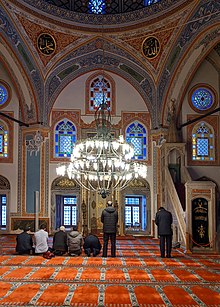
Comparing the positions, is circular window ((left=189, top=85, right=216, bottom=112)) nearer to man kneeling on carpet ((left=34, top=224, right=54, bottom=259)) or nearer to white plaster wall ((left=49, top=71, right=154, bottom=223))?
white plaster wall ((left=49, top=71, right=154, bottom=223))

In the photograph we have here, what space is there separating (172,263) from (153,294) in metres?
2.47

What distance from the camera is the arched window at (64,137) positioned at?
13438 mm

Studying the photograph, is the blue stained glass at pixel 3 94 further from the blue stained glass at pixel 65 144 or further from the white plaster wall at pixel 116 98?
the blue stained glass at pixel 65 144

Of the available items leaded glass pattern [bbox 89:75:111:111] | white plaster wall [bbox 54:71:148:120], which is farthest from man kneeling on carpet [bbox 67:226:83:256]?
leaded glass pattern [bbox 89:75:111:111]

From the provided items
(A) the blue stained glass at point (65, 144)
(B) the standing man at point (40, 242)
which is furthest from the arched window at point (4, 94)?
(B) the standing man at point (40, 242)

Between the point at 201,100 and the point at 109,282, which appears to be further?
the point at 201,100

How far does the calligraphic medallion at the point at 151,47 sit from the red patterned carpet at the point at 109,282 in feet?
23.2

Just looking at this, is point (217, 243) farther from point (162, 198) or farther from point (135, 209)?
point (135, 209)

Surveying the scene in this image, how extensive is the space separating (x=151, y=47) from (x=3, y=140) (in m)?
5.42

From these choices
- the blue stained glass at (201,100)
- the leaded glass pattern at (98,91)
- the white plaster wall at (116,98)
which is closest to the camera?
the blue stained glass at (201,100)

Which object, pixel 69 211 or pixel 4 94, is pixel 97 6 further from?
pixel 69 211

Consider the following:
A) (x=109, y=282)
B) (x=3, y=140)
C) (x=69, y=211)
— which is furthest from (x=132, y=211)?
(x=109, y=282)

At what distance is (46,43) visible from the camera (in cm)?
1245

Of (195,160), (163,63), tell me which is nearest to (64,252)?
(195,160)
